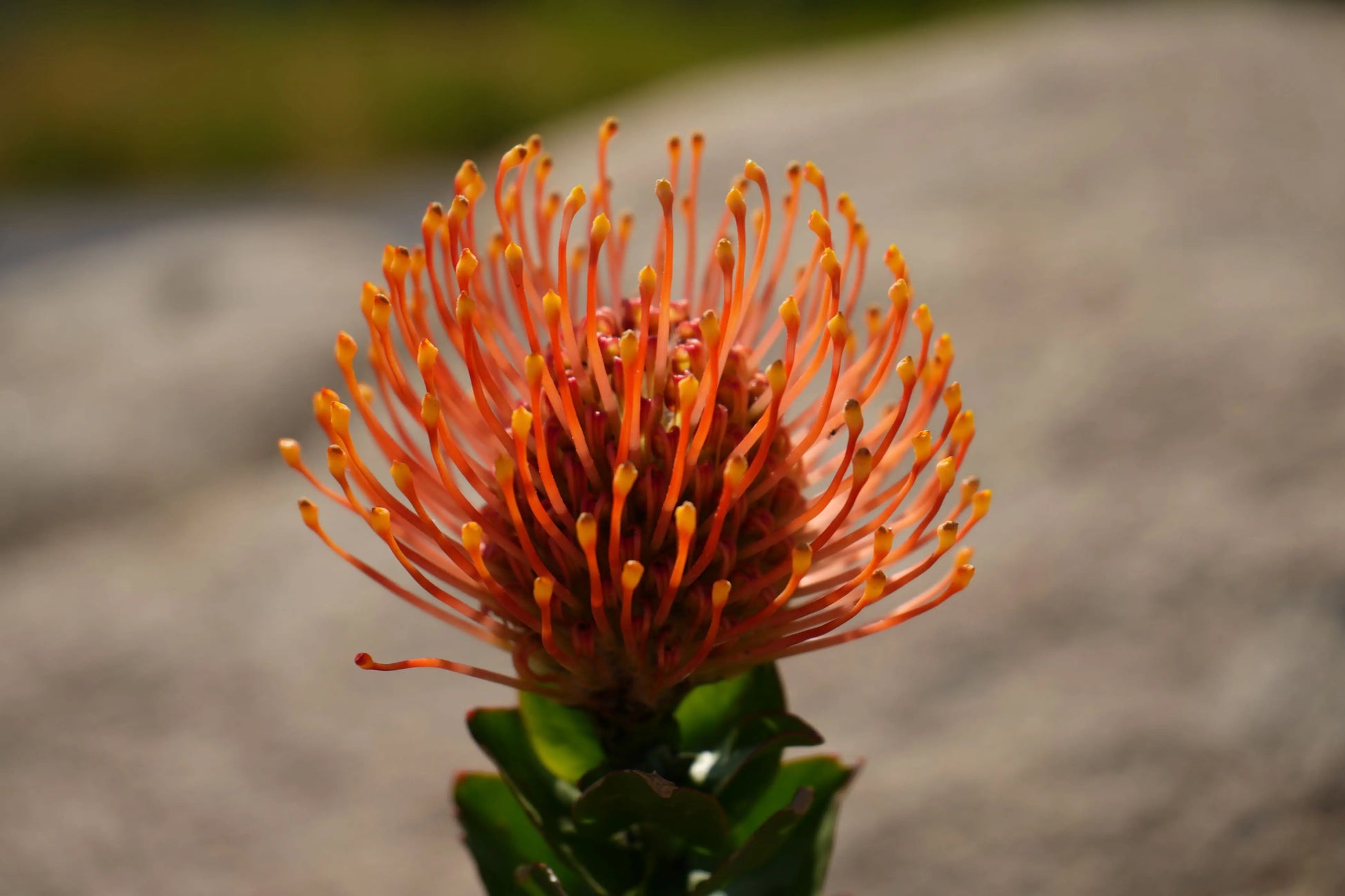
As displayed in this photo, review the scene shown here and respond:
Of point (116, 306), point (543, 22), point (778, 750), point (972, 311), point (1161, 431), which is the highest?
point (543, 22)

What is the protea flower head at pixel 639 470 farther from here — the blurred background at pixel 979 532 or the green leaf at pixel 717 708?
the blurred background at pixel 979 532

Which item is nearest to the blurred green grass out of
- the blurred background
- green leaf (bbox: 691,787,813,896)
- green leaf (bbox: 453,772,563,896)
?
the blurred background

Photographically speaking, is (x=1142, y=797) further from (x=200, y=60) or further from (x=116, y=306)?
(x=200, y=60)

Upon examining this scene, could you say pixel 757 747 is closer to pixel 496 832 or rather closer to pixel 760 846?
pixel 760 846

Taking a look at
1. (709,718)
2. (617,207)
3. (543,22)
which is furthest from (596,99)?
(709,718)

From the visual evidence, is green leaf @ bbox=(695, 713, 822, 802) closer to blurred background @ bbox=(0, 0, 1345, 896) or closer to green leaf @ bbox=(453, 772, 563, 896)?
green leaf @ bbox=(453, 772, 563, 896)

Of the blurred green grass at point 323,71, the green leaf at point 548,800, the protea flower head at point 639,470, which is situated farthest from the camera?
the blurred green grass at point 323,71

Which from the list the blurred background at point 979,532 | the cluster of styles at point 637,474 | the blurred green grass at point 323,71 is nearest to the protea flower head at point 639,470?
the cluster of styles at point 637,474
